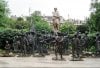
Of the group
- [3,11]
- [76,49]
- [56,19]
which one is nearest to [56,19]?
[56,19]

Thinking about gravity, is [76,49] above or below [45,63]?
above

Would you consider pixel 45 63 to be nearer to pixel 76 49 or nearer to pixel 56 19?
pixel 76 49

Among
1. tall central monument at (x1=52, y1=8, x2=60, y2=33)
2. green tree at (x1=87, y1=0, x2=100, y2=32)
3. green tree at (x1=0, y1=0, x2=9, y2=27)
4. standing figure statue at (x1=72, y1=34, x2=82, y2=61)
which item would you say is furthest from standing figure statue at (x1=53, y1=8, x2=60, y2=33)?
green tree at (x1=0, y1=0, x2=9, y2=27)

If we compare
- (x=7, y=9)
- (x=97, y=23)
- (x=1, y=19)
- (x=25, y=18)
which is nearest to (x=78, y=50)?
(x=97, y=23)

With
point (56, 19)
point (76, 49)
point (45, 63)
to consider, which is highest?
point (56, 19)

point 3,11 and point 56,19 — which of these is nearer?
point 56,19

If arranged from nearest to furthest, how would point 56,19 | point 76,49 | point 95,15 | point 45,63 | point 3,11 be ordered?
point 45,63, point 76,49, point 56,19, point 95,15, point 3,11

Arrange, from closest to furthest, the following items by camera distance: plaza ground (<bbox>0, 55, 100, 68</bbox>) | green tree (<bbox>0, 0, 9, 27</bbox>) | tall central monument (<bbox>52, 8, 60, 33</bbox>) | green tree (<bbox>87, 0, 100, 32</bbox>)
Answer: plaza ground (<bbox>0, 55, 100, 68</bbox>), tall central monument (<bbox>52, 8, 60, 33</bbox>), green tree (<bbox>87, 0, 100, 32</bbox>), green tree (<bbox>0, 0, 9, 27</bbox>)

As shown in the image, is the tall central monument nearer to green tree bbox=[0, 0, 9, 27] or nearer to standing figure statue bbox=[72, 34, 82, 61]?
standing figure statue bbox=[72, 34, 82, 61]

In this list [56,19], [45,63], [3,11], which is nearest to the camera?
[45,63]

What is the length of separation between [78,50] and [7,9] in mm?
35888

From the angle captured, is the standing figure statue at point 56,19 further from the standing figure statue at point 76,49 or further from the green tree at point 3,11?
the green tree at point 3,11

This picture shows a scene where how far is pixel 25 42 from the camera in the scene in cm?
2480

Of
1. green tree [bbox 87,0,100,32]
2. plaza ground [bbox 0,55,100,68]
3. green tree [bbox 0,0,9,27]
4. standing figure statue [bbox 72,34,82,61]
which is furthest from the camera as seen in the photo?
green tree [bbox 0,0,9,27]
